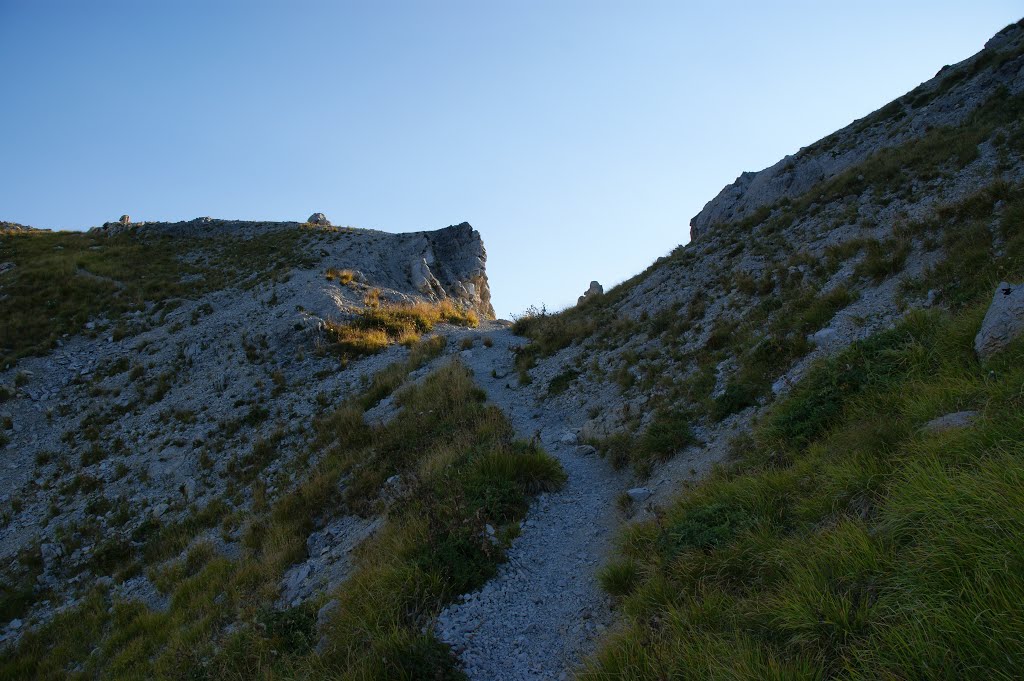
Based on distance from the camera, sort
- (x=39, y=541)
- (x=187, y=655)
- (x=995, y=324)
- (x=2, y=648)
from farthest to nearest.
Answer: (x=39, y=541), (x=2, y=648), (x=187, y=655), (x=995, y=324)

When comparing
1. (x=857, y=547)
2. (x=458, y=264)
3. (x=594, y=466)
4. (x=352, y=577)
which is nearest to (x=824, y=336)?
(x=594, y=466)

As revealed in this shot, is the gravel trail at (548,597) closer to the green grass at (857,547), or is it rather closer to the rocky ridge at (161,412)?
the green grass at (857,547)

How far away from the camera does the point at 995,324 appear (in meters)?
6.20

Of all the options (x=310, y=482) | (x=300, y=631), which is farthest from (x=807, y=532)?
(x=310, y=482)

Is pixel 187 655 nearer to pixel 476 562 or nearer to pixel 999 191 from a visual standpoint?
pixel 476 562

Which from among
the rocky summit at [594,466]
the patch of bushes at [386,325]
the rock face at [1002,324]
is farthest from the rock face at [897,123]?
the rock face at [1002,324]

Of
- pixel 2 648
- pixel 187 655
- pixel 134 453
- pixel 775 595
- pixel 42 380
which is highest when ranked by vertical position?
pixel 42 380

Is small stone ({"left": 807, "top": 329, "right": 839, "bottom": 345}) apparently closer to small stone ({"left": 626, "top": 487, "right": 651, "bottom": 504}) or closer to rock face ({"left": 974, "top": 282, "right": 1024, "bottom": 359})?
rock face ({"left": 974, "top": 282, "right": 1024, "bottom": 359})

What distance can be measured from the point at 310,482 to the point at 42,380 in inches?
698

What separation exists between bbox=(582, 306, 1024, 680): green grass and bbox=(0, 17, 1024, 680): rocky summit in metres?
0.03

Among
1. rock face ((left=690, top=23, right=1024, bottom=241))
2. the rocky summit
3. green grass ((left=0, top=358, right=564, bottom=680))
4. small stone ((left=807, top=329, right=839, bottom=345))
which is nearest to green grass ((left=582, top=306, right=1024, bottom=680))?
the rocky summit

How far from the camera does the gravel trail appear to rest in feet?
18.8

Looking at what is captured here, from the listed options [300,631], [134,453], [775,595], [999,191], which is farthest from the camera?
[134,453]

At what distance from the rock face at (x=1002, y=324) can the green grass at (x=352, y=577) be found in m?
6.35
